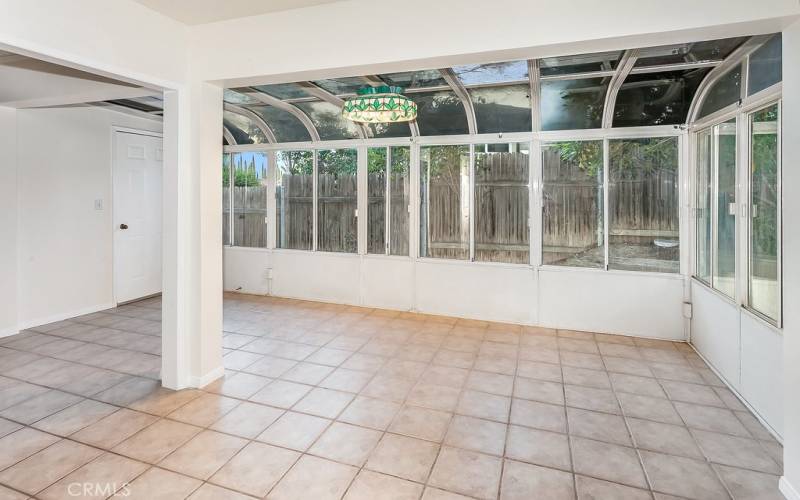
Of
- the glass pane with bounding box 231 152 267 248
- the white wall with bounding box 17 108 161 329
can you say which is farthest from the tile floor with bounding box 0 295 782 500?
the glass pane with bounding box 231 152 267 248

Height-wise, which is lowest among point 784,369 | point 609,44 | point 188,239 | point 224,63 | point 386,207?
point 784,369

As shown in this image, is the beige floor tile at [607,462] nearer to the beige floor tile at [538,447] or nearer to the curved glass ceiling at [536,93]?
the beige floor tile at [538,447]

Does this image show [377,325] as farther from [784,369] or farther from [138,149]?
[138,149]

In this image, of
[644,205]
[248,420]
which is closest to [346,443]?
[248,420]

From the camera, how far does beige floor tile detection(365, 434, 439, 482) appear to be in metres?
2.09

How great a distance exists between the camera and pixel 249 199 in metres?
6.11

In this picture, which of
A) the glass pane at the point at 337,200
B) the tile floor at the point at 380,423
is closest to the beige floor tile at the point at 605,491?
the tile floor at the point at 380,423

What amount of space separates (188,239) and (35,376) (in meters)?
1.56

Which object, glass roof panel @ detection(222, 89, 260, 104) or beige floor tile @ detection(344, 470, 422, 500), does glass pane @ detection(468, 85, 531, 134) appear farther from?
beige floor tile @ detection(344, 470, 422, 500)

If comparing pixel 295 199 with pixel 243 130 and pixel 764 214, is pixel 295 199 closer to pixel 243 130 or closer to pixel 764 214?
pixel 243 130

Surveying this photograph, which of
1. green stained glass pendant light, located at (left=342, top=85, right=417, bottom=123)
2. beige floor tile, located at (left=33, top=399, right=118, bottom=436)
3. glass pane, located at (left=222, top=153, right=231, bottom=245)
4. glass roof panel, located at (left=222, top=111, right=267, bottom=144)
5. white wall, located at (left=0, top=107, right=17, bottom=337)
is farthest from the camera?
glass pane, located at (left=222, top=153, right=231, bottom=245)

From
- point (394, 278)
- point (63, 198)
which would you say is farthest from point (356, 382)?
point (63, 198)

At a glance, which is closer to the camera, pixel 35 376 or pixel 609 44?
pixel 609 44

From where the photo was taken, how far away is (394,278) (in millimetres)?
5211
